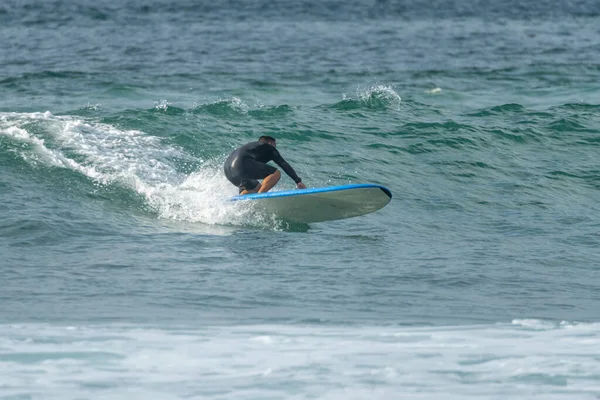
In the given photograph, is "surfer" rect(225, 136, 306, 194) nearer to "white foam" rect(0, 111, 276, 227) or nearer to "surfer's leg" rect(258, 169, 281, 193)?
"surfer's leg" rect(258, 169, 281, 193)

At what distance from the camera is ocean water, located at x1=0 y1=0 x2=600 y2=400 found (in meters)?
8.88

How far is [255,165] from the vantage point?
15258 millimetres

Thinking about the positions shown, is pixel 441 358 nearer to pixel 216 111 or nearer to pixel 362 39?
pixel 216 111

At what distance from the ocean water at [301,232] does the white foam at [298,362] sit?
0.11 ft

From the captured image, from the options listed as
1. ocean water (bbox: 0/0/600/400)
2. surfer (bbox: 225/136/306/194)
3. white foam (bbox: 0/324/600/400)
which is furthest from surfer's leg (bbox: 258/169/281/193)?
white foam (bbox: 0/324/600/400)

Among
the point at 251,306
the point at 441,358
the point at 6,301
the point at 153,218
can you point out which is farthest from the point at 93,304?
the point at 153,218

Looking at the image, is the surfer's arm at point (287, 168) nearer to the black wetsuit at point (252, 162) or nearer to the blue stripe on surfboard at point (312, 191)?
the black wetsuit at point (252, 162)

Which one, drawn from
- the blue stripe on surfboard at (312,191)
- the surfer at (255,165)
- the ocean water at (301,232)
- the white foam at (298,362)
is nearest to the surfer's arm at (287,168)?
the surfer at (255,165)

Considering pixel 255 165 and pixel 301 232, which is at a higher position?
pixel 255 165

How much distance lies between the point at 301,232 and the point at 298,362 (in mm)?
6032

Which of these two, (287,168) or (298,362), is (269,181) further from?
(298,362)

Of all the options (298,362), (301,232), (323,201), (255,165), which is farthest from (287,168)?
(298,362)

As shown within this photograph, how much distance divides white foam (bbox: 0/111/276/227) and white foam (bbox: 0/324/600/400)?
5.65 metres

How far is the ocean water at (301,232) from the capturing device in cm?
888
